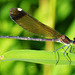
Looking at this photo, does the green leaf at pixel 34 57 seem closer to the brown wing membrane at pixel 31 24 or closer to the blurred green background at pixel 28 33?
the blurred green background at pixel 28 33

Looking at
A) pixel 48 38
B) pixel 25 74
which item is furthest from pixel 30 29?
pixel 25 74

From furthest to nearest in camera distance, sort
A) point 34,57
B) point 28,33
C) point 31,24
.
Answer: point 28,33
point 31,24
point 34,57

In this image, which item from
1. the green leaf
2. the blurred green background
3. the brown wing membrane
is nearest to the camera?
the green leaf

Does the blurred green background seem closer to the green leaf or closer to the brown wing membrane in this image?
the brown wing membrane

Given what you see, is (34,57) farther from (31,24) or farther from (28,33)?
(28,33)

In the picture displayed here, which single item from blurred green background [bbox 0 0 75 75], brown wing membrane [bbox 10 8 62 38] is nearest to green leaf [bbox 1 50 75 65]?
blurred green background [bbox 0 0 75 75]

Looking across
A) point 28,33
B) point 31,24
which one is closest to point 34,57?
point 31,24

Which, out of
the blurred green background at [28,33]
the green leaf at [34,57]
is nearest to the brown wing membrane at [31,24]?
the blurred green background at [28,33]
